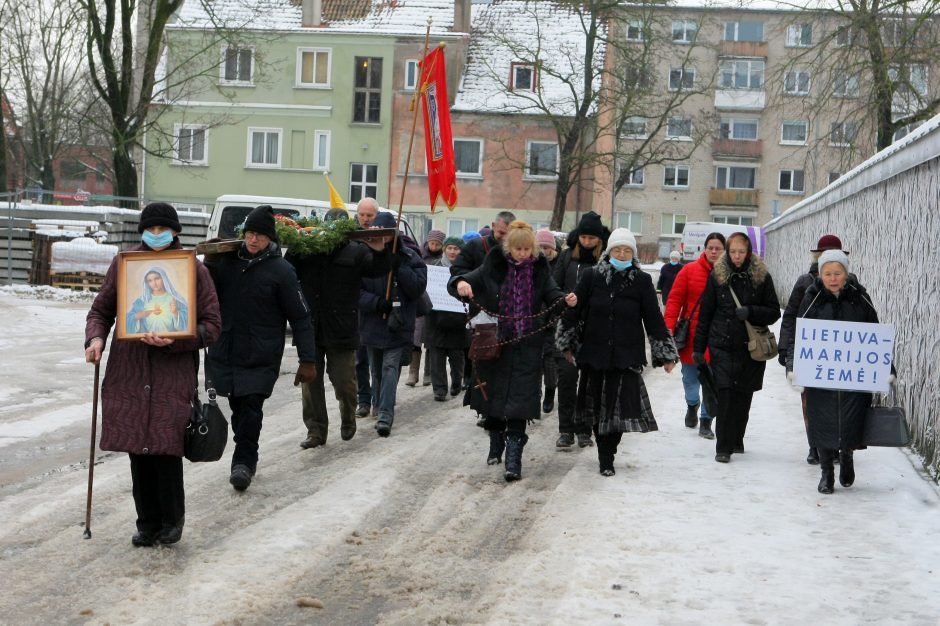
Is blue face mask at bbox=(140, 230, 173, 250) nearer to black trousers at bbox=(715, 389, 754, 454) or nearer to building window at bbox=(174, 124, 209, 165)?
black trousers at bbox=(715, 389, 754, 454)

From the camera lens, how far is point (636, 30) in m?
47.5

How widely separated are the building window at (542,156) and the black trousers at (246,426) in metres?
42.1

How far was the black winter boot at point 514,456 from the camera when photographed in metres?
9.01

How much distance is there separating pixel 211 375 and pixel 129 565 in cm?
207

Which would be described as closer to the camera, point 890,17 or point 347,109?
point 890,17

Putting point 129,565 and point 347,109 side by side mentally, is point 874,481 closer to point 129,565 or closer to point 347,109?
point 129,565

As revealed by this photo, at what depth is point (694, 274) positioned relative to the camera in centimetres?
1161

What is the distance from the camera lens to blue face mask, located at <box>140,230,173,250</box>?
669 centimetres

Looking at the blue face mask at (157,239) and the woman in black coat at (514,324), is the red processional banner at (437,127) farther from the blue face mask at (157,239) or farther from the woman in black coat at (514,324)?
the blue face mask at (157,239)

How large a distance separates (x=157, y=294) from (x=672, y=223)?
6206 centimetres

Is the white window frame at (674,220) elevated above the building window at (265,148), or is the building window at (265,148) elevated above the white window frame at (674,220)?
the building window at (265,148)

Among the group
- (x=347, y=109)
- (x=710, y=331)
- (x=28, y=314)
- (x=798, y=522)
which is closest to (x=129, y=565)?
(x=798, y=522)

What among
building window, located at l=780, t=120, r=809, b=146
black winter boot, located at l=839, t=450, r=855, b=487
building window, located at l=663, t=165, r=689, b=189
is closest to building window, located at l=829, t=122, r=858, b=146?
black winter boot, located at l=839, t=450, r=855, b=487

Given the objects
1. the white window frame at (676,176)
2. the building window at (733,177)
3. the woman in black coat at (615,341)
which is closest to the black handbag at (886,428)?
the woman in black coat at (615,341)
